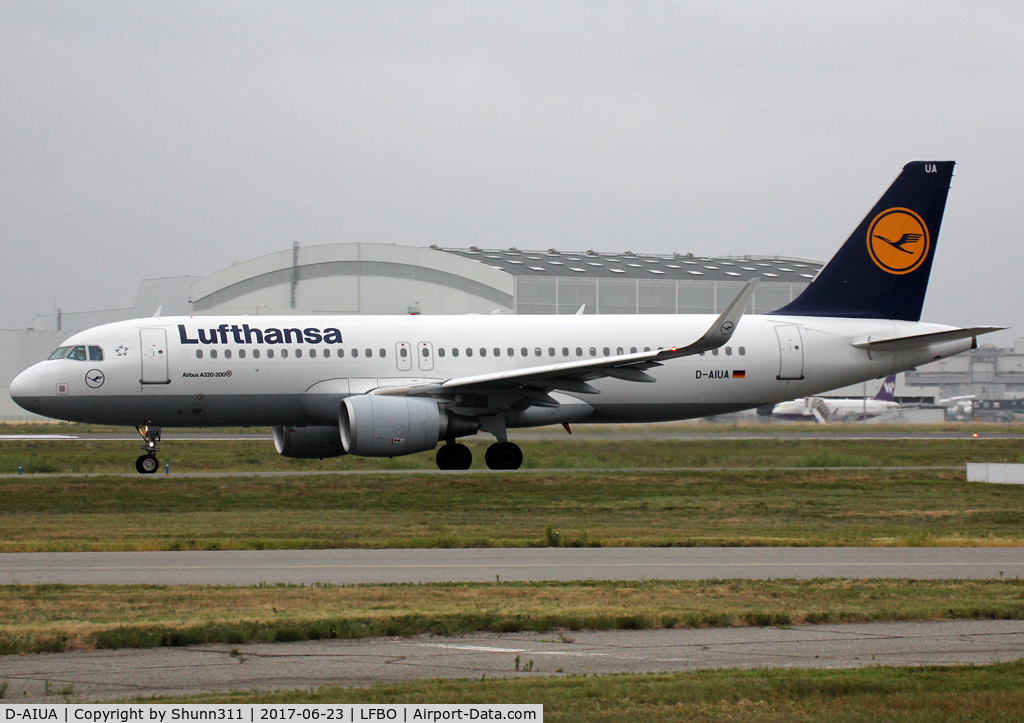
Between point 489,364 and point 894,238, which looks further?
point 894,238

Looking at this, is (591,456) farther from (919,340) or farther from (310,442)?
(919,340)

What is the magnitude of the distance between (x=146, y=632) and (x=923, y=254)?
2553cm

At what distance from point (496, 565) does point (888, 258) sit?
65.6 feet

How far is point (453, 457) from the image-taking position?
2705cm

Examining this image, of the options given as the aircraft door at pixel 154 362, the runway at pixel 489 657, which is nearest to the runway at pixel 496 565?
the runway at pixel 489 657

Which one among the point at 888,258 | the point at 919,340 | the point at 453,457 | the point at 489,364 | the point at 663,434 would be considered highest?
the point at 888,258

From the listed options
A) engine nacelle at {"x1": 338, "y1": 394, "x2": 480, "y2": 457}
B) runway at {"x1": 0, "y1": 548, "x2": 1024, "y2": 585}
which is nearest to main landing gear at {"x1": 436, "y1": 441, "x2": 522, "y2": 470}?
engine nacelle at {"x1": 338, "y1": 394, "x2": 480, "y2": 457}

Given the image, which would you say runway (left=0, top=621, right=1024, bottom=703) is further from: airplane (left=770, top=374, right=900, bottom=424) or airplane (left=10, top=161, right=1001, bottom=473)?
airplane (left=770, top=374, right=900, bottom=424)

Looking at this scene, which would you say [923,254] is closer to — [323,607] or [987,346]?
[323,607]

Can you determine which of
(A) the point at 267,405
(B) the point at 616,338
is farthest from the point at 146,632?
(B) the point at 616,338

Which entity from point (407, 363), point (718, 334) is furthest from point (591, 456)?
point (718, 334)

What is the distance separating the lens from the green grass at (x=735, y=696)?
21.1 feet

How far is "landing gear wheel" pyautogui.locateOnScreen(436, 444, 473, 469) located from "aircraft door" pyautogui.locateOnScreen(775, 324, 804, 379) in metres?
7.85

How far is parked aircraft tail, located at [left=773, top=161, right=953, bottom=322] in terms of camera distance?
97.3 ft
